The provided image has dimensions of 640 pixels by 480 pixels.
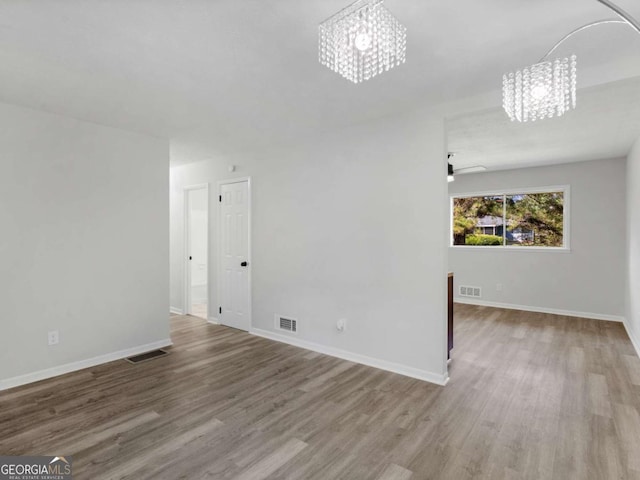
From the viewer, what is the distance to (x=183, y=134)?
4.09 metres

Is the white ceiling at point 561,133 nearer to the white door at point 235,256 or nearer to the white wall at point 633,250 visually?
the white wall at point 633,250

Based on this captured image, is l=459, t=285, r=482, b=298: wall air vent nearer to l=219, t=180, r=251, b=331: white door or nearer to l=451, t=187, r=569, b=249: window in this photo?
l=451, t=187, r=569, b=249: window

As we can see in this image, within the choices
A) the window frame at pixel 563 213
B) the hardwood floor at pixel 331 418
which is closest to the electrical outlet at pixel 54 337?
the hardwood floor at pixel 331 418

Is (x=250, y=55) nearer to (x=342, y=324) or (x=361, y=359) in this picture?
(x=342, y=324)

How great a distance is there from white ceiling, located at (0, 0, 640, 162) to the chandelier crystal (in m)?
0.45

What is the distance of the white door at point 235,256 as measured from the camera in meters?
4.91

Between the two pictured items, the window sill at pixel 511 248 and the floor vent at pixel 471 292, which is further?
the floor vent at pixel 471 292

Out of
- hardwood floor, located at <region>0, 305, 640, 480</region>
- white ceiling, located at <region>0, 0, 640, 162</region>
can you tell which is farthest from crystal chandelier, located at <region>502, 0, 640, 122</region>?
hardwood floor, located at <region>0, 305, 640, 480</region>

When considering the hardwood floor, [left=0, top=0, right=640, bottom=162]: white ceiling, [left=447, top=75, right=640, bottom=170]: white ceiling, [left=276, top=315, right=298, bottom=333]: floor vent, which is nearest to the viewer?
[left=0, top=0, right=640, bottom=162]: white ceiling

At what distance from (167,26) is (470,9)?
1.70 m

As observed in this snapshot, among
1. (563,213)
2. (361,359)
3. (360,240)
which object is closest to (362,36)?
(360,240)

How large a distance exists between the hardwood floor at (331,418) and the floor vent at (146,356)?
0.38 feet

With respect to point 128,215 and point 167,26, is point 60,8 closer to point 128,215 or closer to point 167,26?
point 167,26

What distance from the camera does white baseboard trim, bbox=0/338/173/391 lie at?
3117 millimetres
